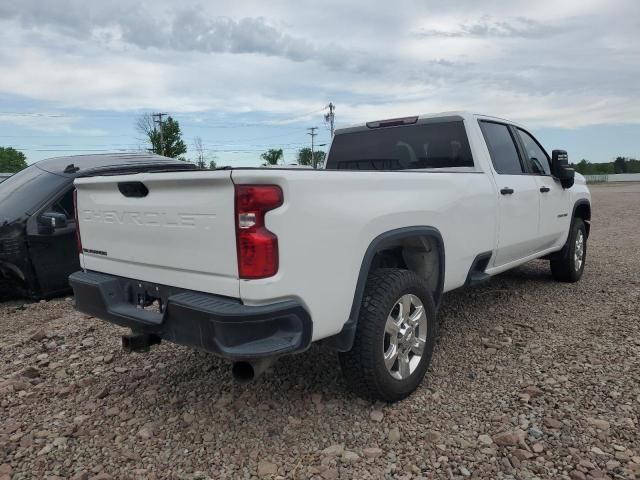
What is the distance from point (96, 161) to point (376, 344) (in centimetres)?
479

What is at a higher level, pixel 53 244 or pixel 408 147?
pixel 408 147

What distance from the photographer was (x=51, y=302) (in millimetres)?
5680

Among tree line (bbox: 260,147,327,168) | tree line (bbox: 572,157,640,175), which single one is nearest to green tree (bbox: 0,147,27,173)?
tree line (bbox: 260,147,327,168)

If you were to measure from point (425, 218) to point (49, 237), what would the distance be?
4.04 metres

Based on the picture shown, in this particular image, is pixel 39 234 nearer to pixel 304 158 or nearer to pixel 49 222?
pixel 49 222

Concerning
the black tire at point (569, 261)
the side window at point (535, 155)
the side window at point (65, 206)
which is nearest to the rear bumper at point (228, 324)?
the side window at point (65, 206)

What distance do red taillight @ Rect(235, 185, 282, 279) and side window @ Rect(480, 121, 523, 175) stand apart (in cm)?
273

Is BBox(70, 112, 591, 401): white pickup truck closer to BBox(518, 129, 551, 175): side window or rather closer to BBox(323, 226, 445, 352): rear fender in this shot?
BBox(323, 226, 445, 352): rear fender

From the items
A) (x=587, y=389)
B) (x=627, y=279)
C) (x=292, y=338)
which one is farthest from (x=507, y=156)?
(x=292, y=338)

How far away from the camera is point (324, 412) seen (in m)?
3.20

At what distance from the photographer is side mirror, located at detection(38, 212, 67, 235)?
5473mm

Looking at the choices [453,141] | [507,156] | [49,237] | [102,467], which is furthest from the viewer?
[49,237]

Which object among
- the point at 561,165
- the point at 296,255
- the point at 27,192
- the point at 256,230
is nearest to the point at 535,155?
the point at 561,165

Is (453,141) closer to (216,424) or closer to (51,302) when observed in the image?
(216,424)
